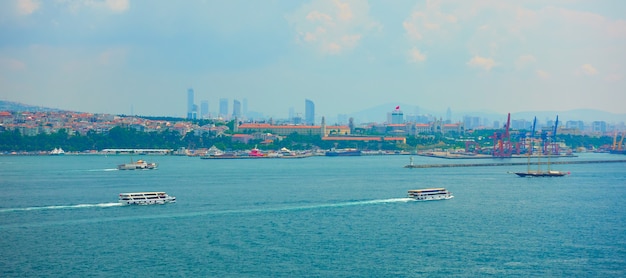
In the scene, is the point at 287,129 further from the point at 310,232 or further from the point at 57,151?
the point at 310,232

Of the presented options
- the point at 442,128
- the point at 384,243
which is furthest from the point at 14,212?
the point at 442,128

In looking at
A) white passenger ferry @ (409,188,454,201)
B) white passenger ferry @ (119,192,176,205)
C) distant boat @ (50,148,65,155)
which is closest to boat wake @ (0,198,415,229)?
white passenger ferry @ (119,192,176,205)

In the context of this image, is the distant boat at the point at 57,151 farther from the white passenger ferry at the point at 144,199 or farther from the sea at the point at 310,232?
the white passenger ferry at the point at 144,199

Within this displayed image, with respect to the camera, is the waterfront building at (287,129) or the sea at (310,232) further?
the waterfront building at (287,129)

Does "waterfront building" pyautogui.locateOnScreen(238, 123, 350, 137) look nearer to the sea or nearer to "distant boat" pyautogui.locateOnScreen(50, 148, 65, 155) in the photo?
"distant boat" pyautogui.locateOnScreen(50, 148, 65, 155)

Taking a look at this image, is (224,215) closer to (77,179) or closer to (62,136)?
(77,179)

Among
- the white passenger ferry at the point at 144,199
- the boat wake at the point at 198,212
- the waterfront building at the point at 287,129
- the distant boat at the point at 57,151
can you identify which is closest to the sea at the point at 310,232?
the boat wake at the point at 198,212
